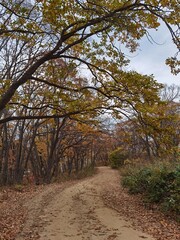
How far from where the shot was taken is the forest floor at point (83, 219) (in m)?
7.39


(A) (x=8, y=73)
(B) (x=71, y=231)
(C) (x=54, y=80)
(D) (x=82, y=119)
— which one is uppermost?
Result: (A) (x=8, y=73)

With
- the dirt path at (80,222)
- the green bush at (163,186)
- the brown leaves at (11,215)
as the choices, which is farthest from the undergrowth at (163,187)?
the brown leaves at (11,215)

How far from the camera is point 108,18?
7.64m

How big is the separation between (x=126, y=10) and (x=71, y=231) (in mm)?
6483

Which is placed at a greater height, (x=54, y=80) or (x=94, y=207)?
(x=54, y=80)

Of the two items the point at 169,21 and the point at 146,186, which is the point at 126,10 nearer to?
the point at 169,21

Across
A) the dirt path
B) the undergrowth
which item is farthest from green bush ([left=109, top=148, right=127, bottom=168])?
the dirt path

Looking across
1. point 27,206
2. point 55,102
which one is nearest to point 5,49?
point 55,102

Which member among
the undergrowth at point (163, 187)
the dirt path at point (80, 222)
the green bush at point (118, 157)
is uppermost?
the green bush at point (118, 157)

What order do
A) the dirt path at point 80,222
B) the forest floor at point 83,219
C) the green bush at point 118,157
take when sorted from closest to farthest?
1. the dirt path at point 80,222
2. the forest floor at point 83,219
3. the green bush at point 118,157

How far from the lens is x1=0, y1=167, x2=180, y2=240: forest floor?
24.2ft

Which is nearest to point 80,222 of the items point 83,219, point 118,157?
point 83,219

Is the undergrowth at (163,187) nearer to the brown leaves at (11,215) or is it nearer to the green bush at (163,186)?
the green bush at (163,186)

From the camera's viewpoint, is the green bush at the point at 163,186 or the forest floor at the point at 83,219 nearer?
the forest floor at the point at 83,219
